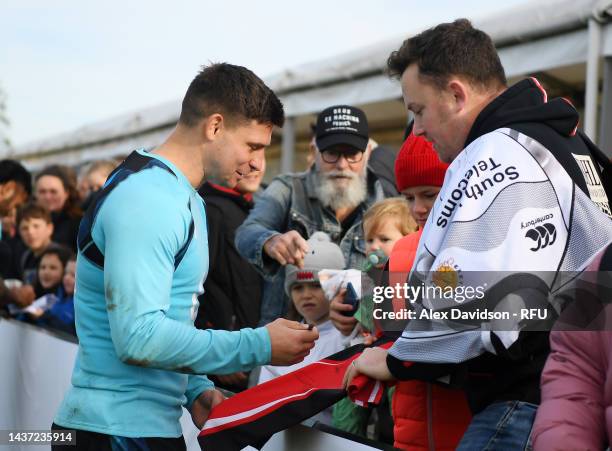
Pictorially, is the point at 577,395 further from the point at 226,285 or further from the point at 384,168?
the point at 384,168

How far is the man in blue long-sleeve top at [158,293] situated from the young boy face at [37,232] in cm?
475

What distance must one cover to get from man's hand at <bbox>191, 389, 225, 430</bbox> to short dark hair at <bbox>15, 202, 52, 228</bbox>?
4.77 m

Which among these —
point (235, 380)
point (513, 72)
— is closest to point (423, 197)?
point (235, 380)

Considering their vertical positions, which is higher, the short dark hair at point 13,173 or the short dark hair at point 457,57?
the short dark hair at point 13,173

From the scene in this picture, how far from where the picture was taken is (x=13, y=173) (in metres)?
6.67

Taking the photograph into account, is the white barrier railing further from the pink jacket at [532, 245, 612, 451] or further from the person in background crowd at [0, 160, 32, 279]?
the pink jacket at [532, 245, 612, 451]

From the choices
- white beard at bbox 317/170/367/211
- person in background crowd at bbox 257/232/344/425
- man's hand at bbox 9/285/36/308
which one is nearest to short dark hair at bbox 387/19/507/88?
person in background crowd at bbox 257/232/344/425

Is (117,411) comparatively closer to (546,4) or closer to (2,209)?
(546,4)

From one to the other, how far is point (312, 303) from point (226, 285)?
0.85 meters

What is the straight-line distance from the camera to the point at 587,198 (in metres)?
1.97

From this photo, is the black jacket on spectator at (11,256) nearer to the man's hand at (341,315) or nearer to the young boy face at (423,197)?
the man's hand at (341,315)

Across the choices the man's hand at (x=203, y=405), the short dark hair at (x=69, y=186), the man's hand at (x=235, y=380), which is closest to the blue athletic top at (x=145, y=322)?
the man's hand at (x=203, y=405)

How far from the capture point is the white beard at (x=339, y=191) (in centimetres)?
419

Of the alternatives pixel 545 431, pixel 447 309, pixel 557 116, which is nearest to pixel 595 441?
pixel 545 431
